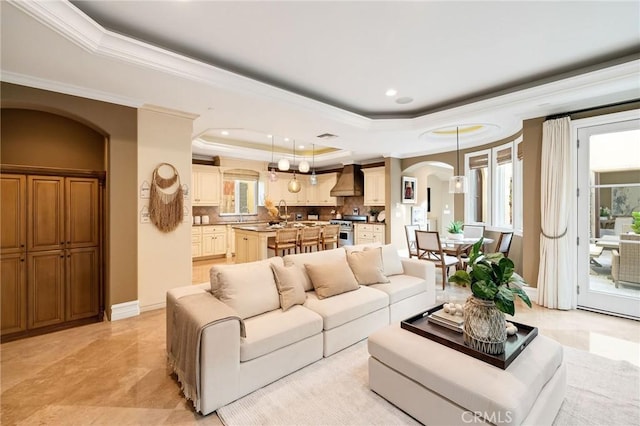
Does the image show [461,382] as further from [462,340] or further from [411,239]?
[411,239]

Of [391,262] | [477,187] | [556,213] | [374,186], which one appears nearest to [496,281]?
[391,262]

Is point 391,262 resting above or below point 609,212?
below

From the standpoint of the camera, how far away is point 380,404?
78.0 inches

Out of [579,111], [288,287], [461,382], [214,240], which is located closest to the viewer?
[461,382]

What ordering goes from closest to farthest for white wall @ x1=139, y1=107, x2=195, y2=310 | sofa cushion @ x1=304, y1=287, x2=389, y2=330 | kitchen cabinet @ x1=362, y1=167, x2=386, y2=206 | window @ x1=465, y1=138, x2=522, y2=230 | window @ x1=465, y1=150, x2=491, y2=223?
sofa cushion @ x1=304, y1=287, x2=389, y2=330 → white wall @ x1=139, y1=107, x2=195, y2=310 → window @ x1=465, y1=138, x2=522, y2=230 → window @ x1=465, y1=150, x2=491, y2=223 → kitchen cabinet @ x1=362, y1=167, x2=386, y2=206

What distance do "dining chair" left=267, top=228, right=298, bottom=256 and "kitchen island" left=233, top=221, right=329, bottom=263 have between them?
0.16 meters

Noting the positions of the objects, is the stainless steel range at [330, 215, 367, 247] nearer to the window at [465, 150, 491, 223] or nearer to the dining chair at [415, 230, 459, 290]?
the window at [465, 150, 491, 223]

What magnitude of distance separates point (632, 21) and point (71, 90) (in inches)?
212

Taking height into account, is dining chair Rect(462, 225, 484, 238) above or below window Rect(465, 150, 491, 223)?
below

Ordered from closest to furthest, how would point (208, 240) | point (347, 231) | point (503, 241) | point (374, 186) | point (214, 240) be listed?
1. point (503, 241)
2. point (208, 240)
3. point (214, 240)
4. point (374, 186)
5. point (347, 231)

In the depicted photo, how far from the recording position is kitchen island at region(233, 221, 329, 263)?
202 inches

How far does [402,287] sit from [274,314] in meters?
1.63

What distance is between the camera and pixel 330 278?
2.95m

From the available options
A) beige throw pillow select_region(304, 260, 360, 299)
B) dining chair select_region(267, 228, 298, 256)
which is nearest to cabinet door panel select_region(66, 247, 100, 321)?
dining chair select_region(267, 228, 298, 256)
